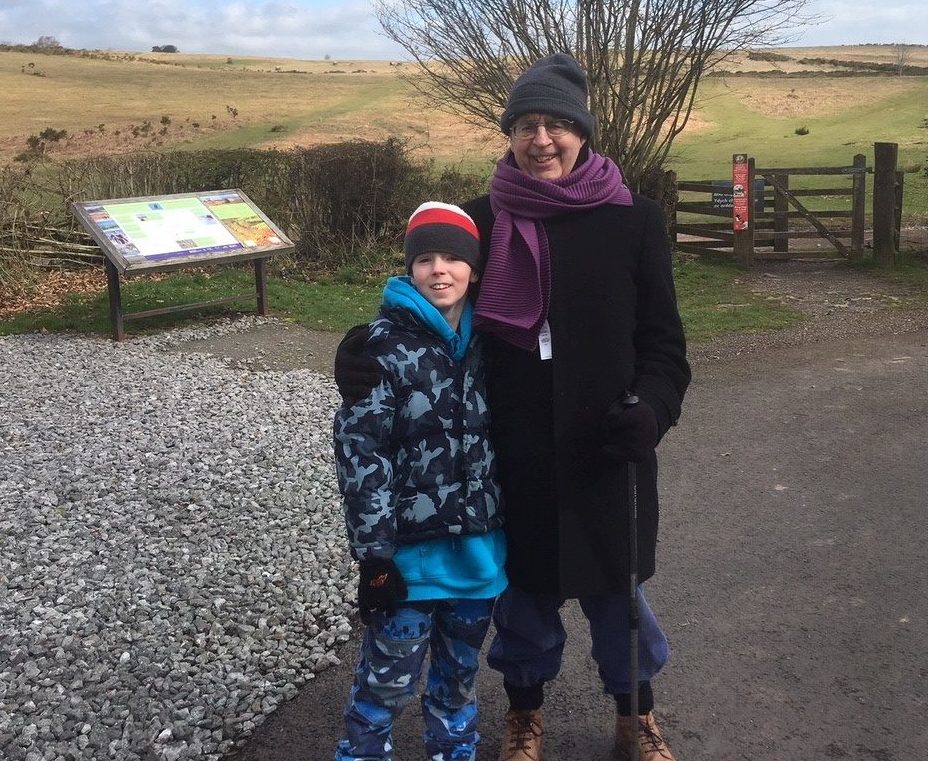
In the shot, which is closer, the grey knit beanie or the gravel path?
the grey knit beanie

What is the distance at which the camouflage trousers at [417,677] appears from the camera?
2.46m

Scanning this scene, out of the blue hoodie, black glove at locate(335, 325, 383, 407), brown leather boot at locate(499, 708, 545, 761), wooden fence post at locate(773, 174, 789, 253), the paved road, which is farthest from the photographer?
wooden fence post at locate(773, 174, 789, 253)

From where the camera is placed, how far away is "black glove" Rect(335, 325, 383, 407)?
2.31 meters

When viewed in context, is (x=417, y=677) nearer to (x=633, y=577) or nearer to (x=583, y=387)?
(x=633, y=577)

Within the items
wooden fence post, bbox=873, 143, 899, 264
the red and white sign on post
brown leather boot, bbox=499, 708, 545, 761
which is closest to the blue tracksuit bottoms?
brown leather boot, bbox=499, 708, 545, 761

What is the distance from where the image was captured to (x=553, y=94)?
2.46 m

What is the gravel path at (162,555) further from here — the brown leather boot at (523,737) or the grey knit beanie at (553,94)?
the grey knit beanie at (553,94)

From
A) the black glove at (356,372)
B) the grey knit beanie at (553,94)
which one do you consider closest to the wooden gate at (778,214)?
the grey knit beanie at (553,94)

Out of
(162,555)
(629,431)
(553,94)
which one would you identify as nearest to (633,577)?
(629,431)

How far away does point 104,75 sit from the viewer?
1566 inches

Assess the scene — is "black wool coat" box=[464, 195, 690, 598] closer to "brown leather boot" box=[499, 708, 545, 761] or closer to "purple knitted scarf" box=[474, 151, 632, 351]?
"purple knitted scarf" box=[474, 151, 632, 351]

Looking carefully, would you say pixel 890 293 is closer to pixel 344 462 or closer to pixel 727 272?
pixel 727 272

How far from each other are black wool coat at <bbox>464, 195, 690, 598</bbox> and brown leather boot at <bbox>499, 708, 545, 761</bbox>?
0.54 meters

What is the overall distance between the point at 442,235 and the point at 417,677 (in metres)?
1.14
